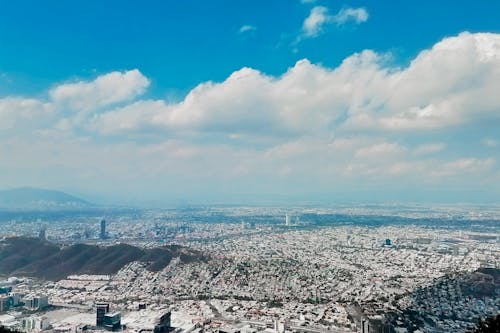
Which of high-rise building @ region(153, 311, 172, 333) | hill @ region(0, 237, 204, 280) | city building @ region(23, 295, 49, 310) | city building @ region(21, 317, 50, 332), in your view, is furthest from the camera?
hill @ region(0, 237, 204, 280)

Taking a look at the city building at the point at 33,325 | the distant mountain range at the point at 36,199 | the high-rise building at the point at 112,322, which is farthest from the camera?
the distant mountain range at the point at 36,199

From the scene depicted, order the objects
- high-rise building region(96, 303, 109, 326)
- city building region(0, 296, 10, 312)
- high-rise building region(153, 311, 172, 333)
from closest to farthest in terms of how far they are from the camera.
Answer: high-rise building region(153, 311, 172, 333) < high-rise building region(96, 303, 109, 326) < city building region(0, 296, 10, 312)

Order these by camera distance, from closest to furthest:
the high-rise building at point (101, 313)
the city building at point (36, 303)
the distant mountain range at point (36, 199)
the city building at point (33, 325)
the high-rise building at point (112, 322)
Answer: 1. the city building at point (33, 325)
2. the high-rise building at point (112, 322)
3. the high-rise building at point (101, 313)
4. the city building at point (36, 303)
5. the distant mountain range at point (36, 199)

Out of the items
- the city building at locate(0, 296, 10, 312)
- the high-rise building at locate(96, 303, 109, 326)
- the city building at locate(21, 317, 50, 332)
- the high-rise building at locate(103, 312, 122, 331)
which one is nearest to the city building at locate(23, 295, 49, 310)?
the city building at locate(0, 296, 10, 312)

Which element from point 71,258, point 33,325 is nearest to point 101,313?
point 33,325

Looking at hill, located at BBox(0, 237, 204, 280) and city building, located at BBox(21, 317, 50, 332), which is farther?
hill, located at BBox(0, 237, 204, 280)

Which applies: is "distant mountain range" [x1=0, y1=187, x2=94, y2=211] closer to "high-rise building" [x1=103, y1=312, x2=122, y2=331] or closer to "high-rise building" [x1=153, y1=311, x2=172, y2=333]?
"high-rise building" [x1=103, y1=312, x2=122, y2=331]

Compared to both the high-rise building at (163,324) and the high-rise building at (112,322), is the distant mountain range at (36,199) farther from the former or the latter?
the high-rise building at (163,324)

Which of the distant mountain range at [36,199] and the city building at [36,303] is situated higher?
the distant mountain range at [36,199]

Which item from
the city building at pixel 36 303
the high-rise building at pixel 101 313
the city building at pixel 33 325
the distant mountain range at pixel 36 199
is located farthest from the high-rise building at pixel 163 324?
the distant mountain range at pixel 36 199

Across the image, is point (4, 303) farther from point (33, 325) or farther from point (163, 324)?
point (163, 324)
